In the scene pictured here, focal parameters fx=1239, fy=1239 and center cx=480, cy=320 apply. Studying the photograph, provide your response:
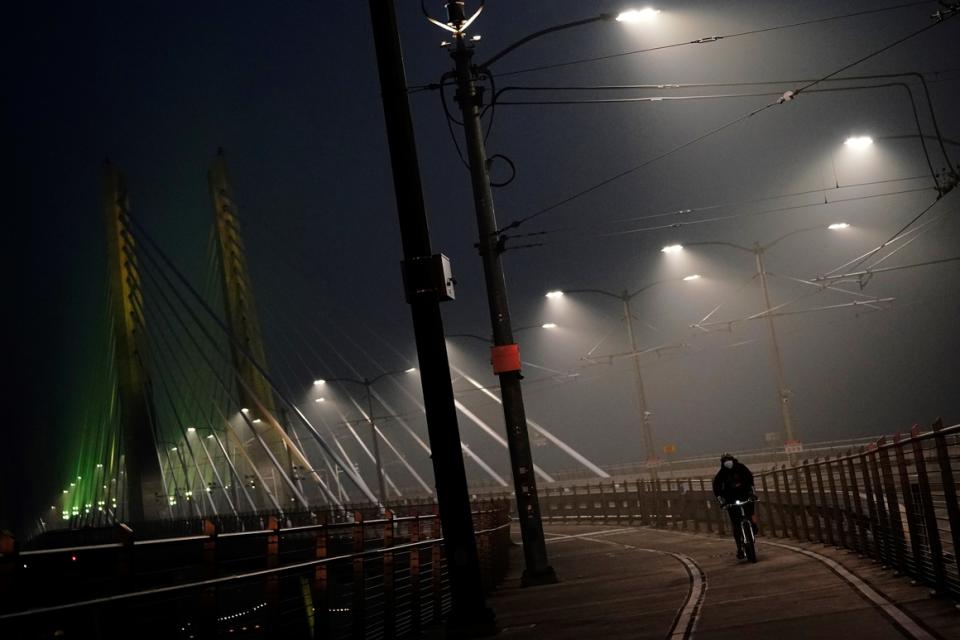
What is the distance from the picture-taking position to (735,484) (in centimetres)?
1917

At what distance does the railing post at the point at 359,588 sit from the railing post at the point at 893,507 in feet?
17.1

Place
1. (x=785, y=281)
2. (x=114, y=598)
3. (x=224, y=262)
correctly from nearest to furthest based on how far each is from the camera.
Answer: (x=114, y=598) < (x=224, y=262) < (x=785, y=281)

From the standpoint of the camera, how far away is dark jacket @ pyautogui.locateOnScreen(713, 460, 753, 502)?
750 inches

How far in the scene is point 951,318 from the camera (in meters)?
61.7

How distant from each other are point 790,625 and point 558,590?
330 inches

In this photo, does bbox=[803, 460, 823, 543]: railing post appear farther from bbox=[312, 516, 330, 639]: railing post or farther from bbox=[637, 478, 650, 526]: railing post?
bbox=[637, 478, 650, 526]: railing post

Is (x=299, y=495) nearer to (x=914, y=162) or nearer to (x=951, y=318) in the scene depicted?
(x=914, y=162)

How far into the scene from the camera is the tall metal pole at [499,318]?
2047cm

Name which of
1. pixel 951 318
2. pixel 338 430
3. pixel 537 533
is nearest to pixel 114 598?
pixel 537 533

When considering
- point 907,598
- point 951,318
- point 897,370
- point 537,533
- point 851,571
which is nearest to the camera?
point 907,598

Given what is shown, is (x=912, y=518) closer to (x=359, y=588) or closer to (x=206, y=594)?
(x=359, y=588)

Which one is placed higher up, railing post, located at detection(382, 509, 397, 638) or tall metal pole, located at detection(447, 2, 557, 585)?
tall metal pole, located at detection(447, 2, 557, 585)

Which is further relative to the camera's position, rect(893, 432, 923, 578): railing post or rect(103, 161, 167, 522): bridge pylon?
rect(103, 161, 167, 522): bridge pylon

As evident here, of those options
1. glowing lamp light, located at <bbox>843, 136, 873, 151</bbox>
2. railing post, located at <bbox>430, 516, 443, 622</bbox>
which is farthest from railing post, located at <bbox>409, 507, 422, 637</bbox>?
glowing lamp light, located at <bbox>843, 136, 873, 151</bbox>
